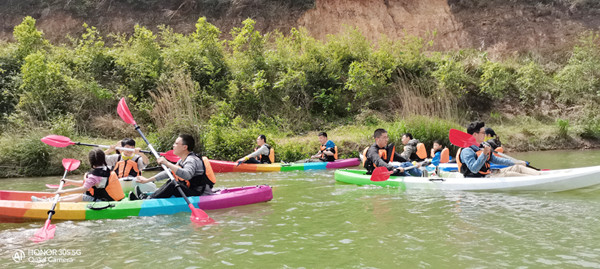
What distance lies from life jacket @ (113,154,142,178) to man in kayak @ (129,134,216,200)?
800 millimetres

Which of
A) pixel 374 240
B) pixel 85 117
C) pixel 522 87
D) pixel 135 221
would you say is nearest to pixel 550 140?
pixel 522 87

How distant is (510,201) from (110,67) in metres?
14.1

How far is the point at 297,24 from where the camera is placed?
2064cm

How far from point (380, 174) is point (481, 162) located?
146 cm

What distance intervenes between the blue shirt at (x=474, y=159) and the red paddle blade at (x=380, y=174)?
3.65 ft

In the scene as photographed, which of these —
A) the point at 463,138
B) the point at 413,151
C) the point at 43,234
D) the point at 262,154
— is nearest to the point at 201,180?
the point at 43,234

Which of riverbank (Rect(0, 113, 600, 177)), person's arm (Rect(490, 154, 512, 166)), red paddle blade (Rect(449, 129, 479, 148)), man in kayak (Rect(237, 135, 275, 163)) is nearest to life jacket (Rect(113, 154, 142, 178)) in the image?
man in kayak (Rect(237, 135, 275, 163))

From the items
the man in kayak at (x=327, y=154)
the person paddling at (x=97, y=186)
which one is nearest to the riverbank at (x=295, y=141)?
the man in kayak at (x=327, y=154)

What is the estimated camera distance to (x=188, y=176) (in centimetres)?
537

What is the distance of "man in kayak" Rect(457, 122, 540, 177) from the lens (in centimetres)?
629

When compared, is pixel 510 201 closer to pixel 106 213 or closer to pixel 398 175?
pixel 398 175

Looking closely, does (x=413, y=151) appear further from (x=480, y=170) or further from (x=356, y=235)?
(x=356, y=235)

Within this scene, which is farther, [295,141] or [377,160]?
[295,141]

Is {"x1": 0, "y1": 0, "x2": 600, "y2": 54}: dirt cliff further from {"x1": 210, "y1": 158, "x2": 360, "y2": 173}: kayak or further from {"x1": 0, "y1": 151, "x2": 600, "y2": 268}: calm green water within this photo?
{"x1": 0, "y1": 151, "x2": 600, "y2": 268}: calm green water
